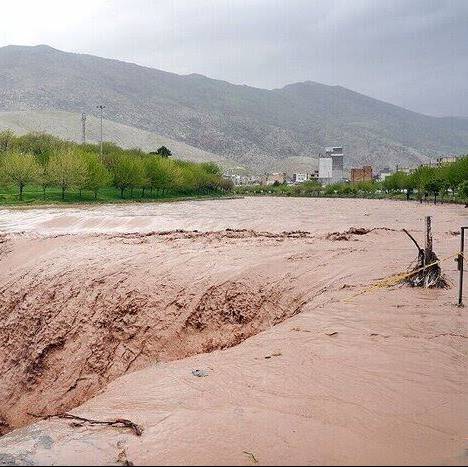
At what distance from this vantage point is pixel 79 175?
6241cm

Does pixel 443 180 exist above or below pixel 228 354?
above

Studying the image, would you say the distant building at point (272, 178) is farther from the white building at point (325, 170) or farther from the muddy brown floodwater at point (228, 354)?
the muddy brown floodwater at point (228, 354)

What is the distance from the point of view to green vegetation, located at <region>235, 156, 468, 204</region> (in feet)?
228

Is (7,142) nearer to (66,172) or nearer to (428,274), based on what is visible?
(66,172)

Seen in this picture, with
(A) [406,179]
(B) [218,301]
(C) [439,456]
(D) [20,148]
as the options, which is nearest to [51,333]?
(B) [218,301]

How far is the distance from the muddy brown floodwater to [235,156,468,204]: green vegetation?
2062 inches

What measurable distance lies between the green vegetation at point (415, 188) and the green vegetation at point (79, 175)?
89.0 feet

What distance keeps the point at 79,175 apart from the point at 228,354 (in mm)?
57526

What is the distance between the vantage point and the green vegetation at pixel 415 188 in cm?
6943

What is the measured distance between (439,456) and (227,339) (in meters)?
6.16

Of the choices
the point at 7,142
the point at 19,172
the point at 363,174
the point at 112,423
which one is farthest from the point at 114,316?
the point at 363,174

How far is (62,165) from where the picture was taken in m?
61.7

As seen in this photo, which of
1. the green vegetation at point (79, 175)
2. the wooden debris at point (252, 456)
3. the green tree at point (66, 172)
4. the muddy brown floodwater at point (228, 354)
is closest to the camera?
the wooden debris at point (252, 456)

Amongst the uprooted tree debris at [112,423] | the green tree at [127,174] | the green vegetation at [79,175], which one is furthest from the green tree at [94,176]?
the uprooted tree debris at [112,423]
